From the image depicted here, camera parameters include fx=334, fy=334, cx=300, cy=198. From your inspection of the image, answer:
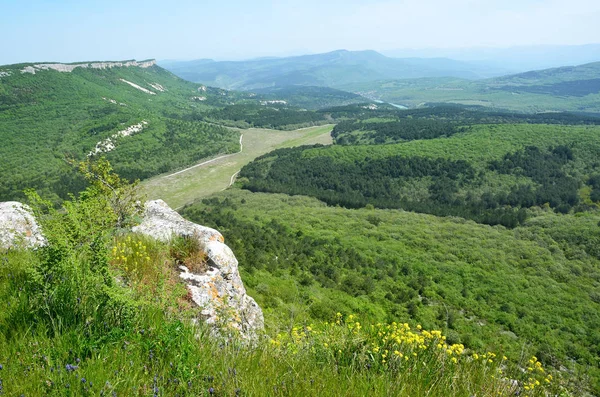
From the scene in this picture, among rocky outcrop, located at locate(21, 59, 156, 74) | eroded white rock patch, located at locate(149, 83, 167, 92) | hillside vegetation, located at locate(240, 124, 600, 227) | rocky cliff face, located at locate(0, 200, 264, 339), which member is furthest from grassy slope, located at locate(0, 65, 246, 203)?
rocky cliff face, located at locate(0, 200, 264, 339)

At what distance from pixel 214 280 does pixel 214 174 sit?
67627 millimetres

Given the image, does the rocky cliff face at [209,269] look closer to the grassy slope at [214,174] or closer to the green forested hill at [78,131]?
the grassy slope at [214,174]

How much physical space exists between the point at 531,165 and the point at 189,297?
7292 centimetres

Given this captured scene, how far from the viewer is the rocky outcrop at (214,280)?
6.24 meters

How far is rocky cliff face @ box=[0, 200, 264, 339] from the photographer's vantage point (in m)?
6.11

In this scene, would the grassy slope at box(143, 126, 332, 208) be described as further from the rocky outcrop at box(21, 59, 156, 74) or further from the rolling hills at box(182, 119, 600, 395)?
the rocky outcrop at box(21, 59, 156, 74)

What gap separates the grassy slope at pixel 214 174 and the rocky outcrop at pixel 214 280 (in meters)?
30.2

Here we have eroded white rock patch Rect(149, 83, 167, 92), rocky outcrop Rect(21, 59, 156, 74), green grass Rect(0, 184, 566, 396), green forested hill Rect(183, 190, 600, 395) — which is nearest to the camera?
green grass Rect(0, 184, 566, 396)

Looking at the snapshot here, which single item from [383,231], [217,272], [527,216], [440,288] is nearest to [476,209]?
[527,216]

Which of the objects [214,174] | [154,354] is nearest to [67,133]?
[214,174]

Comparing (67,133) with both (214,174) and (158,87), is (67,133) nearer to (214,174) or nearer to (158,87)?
(214,174)

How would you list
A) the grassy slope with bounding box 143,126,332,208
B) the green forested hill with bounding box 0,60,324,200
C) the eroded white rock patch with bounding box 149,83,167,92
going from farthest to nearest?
the eroded white rock patch with bounding box 149,83,167,92 → the green forested hill with bounding box 0,60,324,200 → the grassy slope with bounding box 143,126,332,208

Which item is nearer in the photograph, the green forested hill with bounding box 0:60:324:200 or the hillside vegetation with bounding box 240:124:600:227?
the hillside vegetation with bounding box 240:124:600:227

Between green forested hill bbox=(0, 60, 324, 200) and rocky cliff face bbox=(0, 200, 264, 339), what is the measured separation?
46.9 meters
